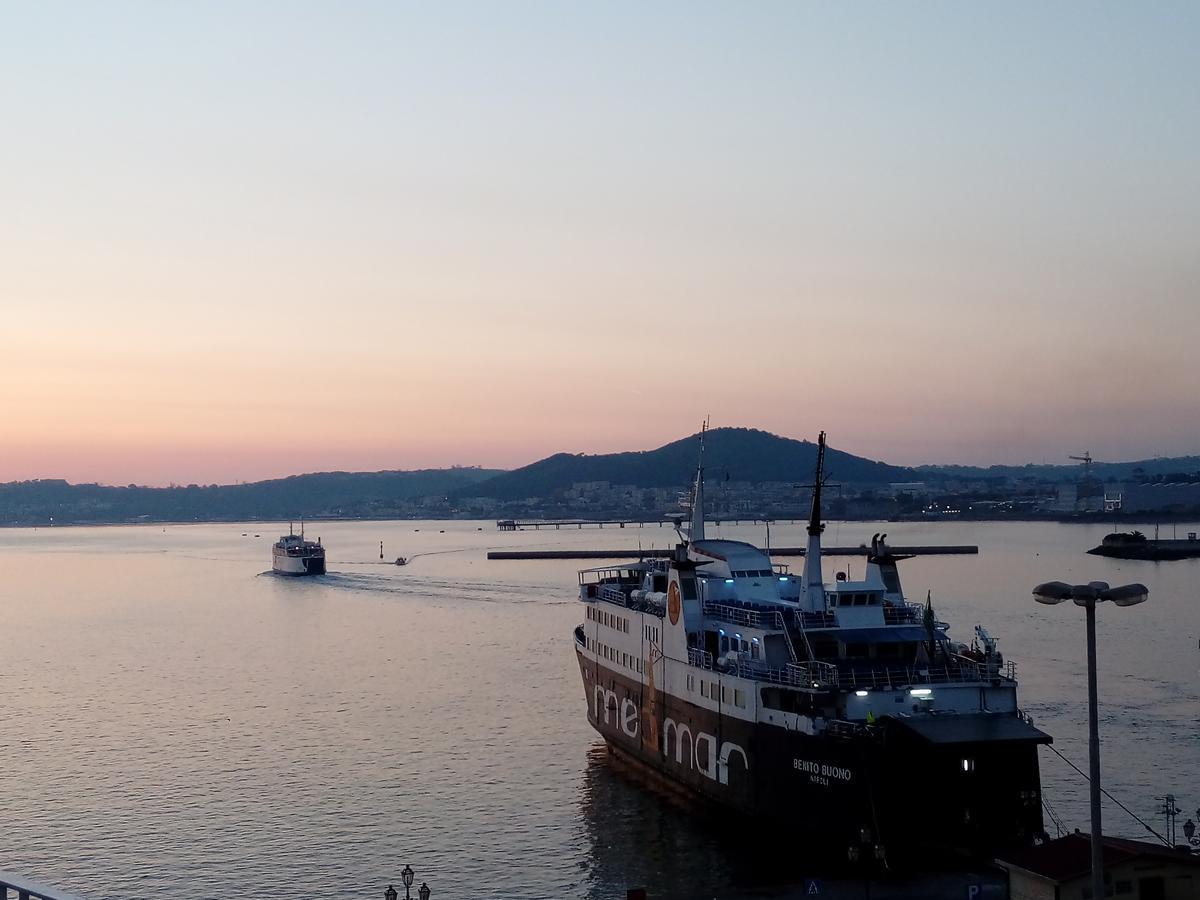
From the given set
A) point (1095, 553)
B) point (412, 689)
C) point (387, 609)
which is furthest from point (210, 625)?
point (1095, 553)

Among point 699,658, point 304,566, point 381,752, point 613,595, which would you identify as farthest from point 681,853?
point 304,566

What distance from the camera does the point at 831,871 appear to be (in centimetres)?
2858

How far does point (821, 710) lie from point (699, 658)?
Answer: 5.98 m

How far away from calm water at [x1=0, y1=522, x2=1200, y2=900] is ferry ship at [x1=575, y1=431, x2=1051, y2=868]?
7.30 ft

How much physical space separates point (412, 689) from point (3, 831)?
2675 centimetres

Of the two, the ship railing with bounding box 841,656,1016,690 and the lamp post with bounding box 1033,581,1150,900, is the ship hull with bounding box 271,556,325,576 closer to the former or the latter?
the ship railing with bounding box 841,656,1016,690

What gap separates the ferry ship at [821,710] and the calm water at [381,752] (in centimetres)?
223

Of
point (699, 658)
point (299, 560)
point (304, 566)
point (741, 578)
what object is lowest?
point (304, 566)

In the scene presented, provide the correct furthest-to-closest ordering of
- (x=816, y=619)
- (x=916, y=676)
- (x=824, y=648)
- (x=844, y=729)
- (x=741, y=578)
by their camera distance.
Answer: (x=741, y=578) < (x=816, y=619) < (x=824, y=648) < (x=916, y=676) < (x=844, y=729)

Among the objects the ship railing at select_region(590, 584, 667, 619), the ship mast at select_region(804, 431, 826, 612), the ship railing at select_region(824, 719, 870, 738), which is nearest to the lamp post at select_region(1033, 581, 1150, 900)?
the ship railing at select_region(824, 719, 870, 738)

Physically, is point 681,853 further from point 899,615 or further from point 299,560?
point 299,560

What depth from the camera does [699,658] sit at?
34531 millimetres

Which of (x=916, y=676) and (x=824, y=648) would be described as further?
(x=824, y=648)

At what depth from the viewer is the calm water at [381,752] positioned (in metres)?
32.4
